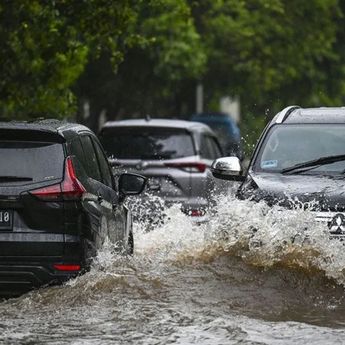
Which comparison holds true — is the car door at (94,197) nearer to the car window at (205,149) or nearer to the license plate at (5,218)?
the license plate at (5,218)

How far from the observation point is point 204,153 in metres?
20.0

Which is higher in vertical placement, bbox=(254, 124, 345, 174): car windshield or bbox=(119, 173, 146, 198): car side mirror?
bbox=(254, 124, 345, 174): car windshield

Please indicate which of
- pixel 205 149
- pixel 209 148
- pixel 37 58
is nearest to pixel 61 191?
pixel 205 149

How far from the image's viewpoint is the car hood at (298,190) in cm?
1206

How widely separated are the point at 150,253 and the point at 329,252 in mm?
2635

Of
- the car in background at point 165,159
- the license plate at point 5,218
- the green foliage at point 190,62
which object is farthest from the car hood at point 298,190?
the green foliage at point 190,62

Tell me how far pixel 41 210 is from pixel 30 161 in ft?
1.38

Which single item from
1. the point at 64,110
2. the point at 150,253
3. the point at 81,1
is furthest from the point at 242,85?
the point at 150,253

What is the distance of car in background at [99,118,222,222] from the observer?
61.0ft

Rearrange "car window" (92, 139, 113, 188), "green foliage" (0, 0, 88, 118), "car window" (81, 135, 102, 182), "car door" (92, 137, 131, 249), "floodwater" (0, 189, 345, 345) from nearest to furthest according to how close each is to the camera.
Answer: "floodwater" (0, 189, 345, 345) < "car window" (81, 135, 102, 182) < "car door" (92, 137, 131, 249) < "car window" (92, 139, 113, 188) < "green foliage" (0, 0, 88, 118)

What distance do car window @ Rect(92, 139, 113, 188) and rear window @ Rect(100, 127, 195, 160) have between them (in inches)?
214

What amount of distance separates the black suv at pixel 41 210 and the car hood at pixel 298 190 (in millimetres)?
1605

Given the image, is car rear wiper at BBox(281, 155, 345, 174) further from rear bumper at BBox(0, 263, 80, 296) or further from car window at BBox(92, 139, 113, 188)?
rear bumper at BBox(0, 263, 80, 296)

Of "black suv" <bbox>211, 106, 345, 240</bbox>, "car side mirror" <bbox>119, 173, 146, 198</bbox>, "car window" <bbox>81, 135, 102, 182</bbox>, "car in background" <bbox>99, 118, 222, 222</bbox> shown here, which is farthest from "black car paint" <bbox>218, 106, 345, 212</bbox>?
"car in background" <bbox>99, 118, 222, 222</bbox>
